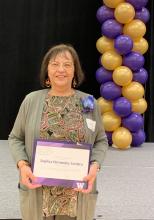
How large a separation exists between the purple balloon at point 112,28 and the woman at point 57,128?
3065mm

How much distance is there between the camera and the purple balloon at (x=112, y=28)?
477 cm

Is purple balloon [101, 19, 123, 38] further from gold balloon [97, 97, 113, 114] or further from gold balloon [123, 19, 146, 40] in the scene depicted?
gold balloon [97, 97, 113, 114]

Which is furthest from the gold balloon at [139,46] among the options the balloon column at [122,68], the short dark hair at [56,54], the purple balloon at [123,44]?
the short dark hair at [56,54]

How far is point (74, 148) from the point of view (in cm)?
168

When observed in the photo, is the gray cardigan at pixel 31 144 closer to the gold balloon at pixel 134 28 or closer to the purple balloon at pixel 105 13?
the gold balloon at pixel 134 28

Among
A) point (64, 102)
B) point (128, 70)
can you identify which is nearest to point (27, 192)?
point (64, 102)

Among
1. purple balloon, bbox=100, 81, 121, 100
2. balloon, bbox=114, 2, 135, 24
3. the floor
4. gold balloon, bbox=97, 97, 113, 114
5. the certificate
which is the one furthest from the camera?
gold balloon, bbox=97, 97, 113, 114

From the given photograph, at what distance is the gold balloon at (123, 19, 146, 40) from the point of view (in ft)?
15.6

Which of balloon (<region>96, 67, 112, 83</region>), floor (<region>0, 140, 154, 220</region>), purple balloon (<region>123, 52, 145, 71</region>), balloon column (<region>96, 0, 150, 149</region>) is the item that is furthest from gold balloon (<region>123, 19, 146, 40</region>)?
floor (<region>0, 140, 154, 220</region>)

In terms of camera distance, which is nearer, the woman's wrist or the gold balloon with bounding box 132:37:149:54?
the woman's wrist

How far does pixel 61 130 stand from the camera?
5.75 ft

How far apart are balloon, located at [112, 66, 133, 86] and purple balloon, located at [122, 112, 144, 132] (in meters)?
0.42

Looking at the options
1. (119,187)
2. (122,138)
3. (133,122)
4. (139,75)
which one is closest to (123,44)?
(139,75)

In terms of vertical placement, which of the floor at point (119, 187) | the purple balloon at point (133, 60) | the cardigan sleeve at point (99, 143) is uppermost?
the purple balloon at point (133, 60)
